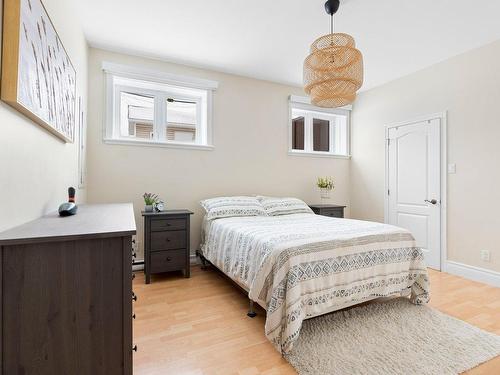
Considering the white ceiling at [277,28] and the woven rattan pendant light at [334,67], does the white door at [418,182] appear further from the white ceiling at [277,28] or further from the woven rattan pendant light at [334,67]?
the woven rattan pendant light at [334,67]

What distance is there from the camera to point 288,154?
4.21 m

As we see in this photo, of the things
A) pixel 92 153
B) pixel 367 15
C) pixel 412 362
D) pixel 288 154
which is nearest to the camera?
pixel 412 362

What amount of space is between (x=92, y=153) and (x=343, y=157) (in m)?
3.79

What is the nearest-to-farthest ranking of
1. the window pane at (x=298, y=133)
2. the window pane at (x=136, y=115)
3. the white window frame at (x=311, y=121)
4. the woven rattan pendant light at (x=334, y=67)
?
the woven rattan pendant light at (x=334, y=67), the window pane at (x=136, y=115), the white window frame at (x=311, y=121), the window pane at (x=298, y=133)

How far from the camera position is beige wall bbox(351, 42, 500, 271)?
9.53 feet

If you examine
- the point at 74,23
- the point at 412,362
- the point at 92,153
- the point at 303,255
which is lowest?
the point at 412,362

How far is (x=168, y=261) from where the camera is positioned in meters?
2.96

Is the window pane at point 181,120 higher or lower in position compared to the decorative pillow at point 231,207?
higher

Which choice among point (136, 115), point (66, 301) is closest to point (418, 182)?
point (136, 115)

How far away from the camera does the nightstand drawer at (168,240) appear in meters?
2.92

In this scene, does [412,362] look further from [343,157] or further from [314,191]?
[343,157]

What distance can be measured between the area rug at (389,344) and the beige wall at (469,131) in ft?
4.66

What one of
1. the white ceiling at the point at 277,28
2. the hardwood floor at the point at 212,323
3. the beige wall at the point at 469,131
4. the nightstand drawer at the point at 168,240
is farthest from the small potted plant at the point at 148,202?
the beige wall at the point at 469,131

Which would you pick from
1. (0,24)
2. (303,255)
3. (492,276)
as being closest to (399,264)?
(303,255)
